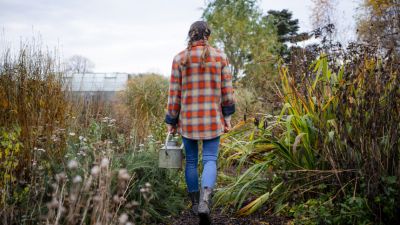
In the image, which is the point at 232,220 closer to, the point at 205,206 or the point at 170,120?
the point at 205,206

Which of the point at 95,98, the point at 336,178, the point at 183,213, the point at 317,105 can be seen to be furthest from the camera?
the point at 95,98

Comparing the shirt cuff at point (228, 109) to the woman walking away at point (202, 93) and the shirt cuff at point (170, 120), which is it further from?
the shirt cuff at point (170, 120)

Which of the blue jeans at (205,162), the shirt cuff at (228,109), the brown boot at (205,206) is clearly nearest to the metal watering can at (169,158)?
the blue jeans at (205,162)

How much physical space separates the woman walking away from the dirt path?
0.22 meters

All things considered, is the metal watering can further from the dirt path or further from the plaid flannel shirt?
the dirt path

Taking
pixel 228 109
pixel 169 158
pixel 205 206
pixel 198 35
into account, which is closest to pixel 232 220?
pixel 205 206

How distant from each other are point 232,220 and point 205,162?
554 millimetres

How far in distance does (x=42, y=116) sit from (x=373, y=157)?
309 cm

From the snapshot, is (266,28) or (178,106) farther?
(266,28)

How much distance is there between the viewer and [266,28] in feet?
75.4

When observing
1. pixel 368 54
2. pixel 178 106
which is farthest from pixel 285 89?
pixel 178 106

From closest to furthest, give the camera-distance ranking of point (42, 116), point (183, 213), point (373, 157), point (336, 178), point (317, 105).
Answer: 1. point (373, 157)
2. point (336, 178)
3. point (317, 105)
4. point (183, 213)
5. point (42, 116)

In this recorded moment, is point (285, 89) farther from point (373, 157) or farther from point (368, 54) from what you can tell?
point (373, 157)

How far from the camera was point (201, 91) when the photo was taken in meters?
3.46
